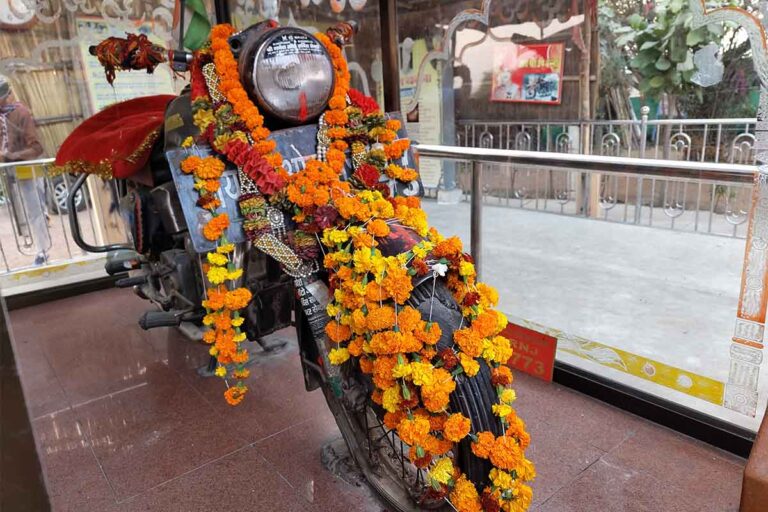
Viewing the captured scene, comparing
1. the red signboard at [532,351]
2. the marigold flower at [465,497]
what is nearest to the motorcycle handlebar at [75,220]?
the red signboard at [532,351]

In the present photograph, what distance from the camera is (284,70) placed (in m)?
1.78

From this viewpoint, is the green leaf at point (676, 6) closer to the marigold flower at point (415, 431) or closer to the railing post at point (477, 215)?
the railing post at point (477, 215)

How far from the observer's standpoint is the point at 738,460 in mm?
1999

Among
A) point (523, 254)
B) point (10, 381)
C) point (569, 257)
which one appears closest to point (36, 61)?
point (523, 254)

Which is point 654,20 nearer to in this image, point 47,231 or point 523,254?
point 523,254

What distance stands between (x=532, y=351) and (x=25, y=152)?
373 centimetres

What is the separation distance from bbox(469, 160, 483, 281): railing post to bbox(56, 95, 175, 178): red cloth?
4.65 feet

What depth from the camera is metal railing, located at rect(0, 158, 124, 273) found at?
404cm

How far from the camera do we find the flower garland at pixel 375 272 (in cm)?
133

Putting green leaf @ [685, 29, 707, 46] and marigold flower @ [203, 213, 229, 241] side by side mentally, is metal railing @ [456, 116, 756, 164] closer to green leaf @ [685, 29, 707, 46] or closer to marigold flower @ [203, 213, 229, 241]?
green leaf @ [685, 29, 707, 46]

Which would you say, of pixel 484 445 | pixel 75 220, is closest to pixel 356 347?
pixel 484 445

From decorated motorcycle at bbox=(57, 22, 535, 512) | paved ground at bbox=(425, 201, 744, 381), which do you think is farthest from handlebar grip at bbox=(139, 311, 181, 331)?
paved ground at bbox=(425, 201, 744, 381)

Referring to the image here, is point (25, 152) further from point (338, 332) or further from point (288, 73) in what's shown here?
point (338, 332)

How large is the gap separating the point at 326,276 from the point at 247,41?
83 cm
